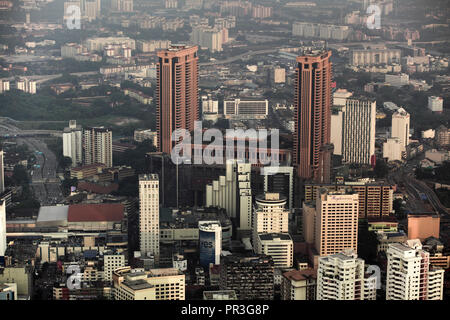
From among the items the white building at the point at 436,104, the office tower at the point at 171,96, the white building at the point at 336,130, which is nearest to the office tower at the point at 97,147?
the office tower at the point at 171,96

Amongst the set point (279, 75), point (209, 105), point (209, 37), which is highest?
point (209, 37)

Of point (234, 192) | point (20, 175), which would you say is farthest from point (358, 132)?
point (20, 175)

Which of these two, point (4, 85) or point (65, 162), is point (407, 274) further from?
point (4, 85)

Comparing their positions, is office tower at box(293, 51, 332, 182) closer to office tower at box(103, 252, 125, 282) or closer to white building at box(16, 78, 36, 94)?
office tower at box(103, 252, 125, 282)

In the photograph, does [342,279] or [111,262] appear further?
[111,262]

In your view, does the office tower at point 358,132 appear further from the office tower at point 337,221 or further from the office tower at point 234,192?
the office tower at point 337,221

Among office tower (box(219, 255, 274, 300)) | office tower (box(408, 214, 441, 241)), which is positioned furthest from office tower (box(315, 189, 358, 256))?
office tower (box(219, 255, 274, 300))
